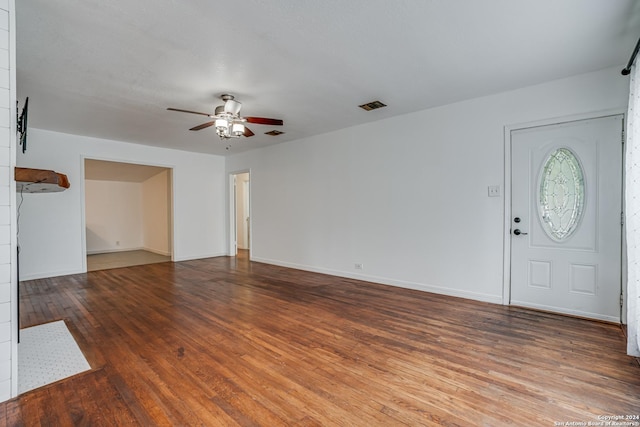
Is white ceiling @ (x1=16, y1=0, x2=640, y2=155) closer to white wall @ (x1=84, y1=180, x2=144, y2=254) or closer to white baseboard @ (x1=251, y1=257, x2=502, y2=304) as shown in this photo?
white baseboard @ (x1=251, y1=257, x2=502, y2=304)

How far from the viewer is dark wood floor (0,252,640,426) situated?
1.80 metres

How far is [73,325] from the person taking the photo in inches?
125

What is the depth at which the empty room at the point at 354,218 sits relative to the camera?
195 centimetres

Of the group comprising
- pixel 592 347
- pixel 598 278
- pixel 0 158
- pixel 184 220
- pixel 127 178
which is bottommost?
pixel 592 347

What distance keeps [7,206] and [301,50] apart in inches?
96.5

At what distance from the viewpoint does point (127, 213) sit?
→ 9391mm

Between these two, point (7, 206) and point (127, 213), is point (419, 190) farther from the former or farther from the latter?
point (127, 213)

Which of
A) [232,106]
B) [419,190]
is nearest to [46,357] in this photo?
[232,106]

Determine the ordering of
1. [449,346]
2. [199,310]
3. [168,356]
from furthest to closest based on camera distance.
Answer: [199,310], [449,346], [168,356]

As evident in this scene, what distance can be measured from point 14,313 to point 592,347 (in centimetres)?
448

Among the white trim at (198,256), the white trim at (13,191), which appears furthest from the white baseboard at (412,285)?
the white trim at (13,191)

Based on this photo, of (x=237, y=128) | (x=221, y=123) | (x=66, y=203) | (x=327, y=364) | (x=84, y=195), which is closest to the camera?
(x=327, y=364)

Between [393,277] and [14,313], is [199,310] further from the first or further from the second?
[393,277]

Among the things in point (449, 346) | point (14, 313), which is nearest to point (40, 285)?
point (14, 313)
